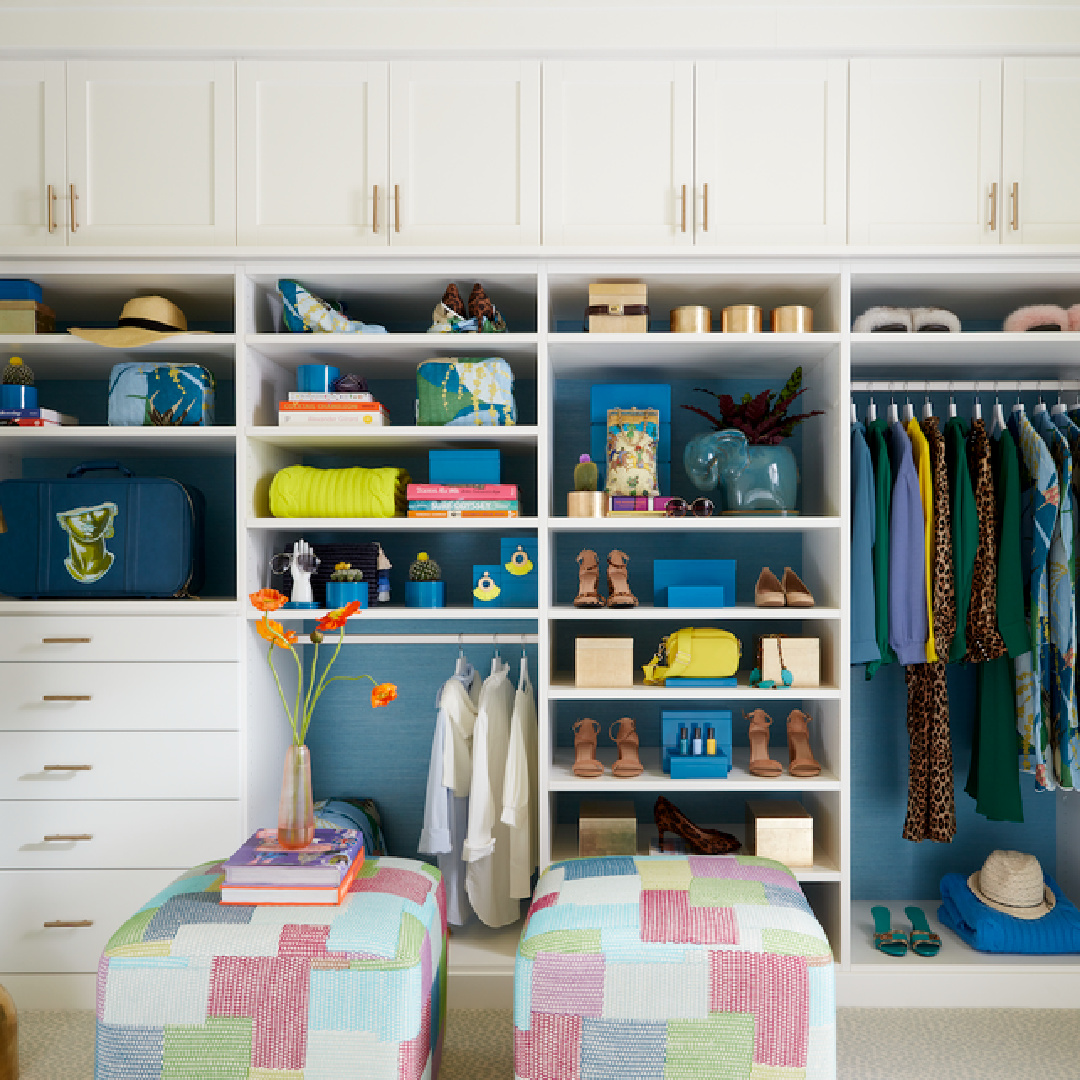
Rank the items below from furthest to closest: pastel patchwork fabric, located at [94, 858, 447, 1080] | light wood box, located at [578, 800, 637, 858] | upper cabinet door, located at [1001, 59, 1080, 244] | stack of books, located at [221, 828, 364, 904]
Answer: light wood box, located at [578, 800, 637, 858]
upper cabinet door, located at [1001, 59, 1080, 244]
stack of books, located at [221, 828, 364, 904]
pastel patchwork fabric, located at [94, 858, 447, 1080]

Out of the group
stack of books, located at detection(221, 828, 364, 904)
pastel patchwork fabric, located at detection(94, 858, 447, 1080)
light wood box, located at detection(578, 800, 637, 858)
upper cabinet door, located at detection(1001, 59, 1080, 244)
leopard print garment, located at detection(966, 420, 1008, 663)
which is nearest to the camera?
pastel patchwork fabric, located at detection(94, 858, 447, 1080)

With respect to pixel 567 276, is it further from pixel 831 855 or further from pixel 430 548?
pixel 831 855

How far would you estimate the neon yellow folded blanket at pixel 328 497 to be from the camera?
248cm

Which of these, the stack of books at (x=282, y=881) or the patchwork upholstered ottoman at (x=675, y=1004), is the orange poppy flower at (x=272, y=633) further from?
the patchwork upholstered ottoman at (x=675, y=1004)

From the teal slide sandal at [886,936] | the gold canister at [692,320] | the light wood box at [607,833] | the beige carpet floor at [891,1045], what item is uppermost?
the gold canister at [692,320]

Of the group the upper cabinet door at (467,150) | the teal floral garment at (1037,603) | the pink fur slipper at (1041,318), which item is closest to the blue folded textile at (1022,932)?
the teal floral garment at (1037,603)

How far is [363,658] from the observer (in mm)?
2926

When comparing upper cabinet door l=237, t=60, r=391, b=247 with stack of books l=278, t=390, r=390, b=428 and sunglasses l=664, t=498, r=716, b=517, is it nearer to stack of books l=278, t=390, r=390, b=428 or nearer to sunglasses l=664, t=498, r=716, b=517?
stack of books l=278, t=390, r=390, b=428

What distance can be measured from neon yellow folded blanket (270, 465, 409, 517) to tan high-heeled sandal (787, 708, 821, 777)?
140 centimetres

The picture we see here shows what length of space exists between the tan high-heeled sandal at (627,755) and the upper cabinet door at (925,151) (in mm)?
1592

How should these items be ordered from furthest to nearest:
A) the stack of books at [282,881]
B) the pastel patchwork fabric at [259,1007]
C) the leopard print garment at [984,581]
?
the leopard print garment at [984,581] < the stack of books at [282,881] < the pastel patchwork fabric at [259,1007]

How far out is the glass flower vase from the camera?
1.96 meters

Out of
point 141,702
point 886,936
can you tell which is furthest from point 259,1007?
point 886,936

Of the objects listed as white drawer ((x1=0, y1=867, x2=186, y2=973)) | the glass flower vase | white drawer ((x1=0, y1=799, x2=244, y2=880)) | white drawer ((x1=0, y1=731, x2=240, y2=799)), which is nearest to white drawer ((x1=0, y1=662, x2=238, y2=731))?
white drawer ((x1=0, y1=731, x2=240, y2=799))
